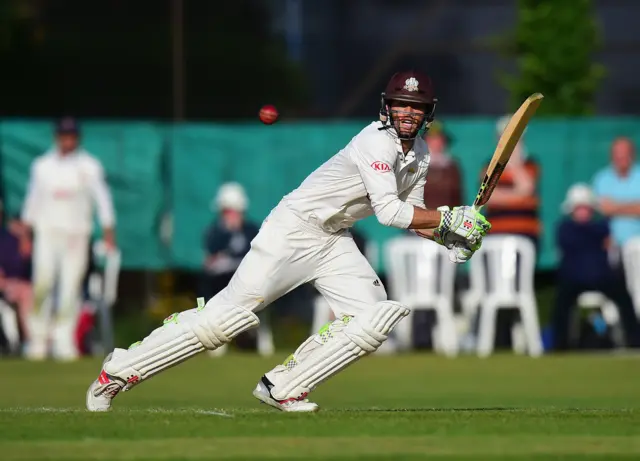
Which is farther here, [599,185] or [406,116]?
[599,185]

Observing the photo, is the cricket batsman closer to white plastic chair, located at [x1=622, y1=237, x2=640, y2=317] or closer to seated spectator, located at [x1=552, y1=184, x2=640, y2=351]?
seated spectator, located at [x1=552, y1=184, x2=640, y2=351]

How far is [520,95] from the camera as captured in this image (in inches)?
580

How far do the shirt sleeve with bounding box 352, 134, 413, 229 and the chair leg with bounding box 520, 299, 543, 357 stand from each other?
6.22 metres

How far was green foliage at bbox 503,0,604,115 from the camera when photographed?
14750 millimetres

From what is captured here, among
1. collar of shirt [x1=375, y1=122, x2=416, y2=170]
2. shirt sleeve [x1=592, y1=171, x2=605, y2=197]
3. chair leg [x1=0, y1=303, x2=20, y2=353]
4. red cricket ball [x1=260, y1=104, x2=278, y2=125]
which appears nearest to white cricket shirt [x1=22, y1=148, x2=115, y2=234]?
chair leg [x1=0, y1=303, x2=20, y2=353]

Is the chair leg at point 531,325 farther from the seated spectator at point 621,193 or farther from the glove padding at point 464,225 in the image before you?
the glove padding at point 464,225

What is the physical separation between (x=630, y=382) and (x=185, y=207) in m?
4.92

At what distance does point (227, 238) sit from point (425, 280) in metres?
1.74

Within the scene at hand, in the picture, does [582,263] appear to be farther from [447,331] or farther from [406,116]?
[406,116]

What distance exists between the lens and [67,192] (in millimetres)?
13133

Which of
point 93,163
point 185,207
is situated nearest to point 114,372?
point 93,163

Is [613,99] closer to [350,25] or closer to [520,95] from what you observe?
[520,95]

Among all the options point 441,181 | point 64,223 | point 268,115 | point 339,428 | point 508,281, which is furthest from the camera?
point 508,281

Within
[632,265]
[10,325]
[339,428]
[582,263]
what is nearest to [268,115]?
[339,428]
